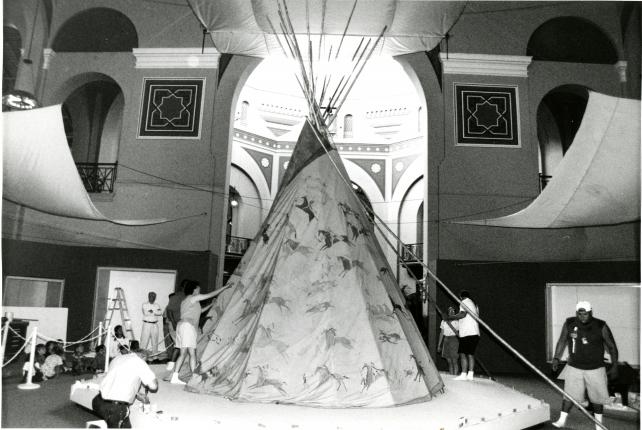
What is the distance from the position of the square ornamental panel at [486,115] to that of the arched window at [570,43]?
66 cm

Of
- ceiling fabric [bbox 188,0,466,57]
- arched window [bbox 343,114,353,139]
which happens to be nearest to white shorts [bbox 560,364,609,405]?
ceiling fabric [bbox 188,0,466,57]

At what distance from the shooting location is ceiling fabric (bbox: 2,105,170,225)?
13.2 ft

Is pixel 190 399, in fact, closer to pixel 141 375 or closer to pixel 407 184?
pixel 141 375

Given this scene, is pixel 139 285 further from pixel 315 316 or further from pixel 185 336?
pixel 315 316

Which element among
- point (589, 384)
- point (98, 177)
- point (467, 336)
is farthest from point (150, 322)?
point (589, 384)

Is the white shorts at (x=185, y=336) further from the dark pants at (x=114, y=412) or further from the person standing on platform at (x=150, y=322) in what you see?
the person standing on platform at (x=150, y=322)

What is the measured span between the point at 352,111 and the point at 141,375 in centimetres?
1061

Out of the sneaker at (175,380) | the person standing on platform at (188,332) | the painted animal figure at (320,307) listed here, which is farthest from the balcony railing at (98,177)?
the painted animal figure at (320,307)

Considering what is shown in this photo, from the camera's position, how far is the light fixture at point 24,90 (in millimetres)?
4250

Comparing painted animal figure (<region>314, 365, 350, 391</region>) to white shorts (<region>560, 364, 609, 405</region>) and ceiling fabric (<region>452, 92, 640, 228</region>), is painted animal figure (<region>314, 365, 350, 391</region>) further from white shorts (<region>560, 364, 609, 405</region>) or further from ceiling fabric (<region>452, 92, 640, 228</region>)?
ceiling fabric (<region>452, 92, 640, 228</region>)

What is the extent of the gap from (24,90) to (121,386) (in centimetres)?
306

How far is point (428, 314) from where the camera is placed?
7.18 meters

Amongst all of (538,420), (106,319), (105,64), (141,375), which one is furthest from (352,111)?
(141,375)

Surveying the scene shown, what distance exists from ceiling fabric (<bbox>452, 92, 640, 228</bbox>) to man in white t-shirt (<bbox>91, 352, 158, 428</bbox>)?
345 cm
